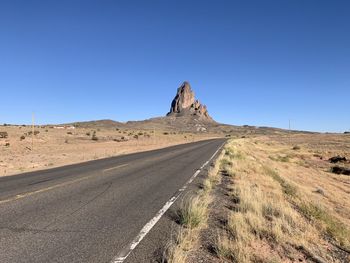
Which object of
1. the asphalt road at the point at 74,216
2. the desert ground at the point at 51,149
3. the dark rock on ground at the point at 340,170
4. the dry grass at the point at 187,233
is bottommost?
the dark rock on ground at the point at 340,170

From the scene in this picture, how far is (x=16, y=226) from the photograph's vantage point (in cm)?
739

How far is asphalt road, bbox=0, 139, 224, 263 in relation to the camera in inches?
235

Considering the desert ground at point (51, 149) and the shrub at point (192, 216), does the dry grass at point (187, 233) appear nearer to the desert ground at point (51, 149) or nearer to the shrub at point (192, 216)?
the shrub at point (192, 216)

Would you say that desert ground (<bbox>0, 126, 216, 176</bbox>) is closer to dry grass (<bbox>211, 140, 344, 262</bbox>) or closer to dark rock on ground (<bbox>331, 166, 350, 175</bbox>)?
dry grass (<bbox>211, 140, 344, 262</bbox>)

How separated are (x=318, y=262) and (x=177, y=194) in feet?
20.9

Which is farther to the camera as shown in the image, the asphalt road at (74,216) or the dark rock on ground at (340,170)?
the dark rock on ground at (340,170)

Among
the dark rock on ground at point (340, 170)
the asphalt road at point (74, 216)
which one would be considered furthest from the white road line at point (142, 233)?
the dark rock on ground at point (340, 170)

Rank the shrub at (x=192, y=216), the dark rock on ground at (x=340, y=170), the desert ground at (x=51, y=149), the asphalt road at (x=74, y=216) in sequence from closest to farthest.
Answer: the asphalt road at (x=74, y=216), the shrub at (x=192, y=216), the desert ground at (x=51, y=149), the dark rock on ground at (x=340, y=170)

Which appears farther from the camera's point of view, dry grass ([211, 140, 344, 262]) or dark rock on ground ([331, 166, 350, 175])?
dark rock on ground ([331, 166, 350, 175])

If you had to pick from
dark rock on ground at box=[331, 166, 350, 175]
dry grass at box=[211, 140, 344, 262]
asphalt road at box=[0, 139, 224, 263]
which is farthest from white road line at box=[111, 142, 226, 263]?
dark rock on ground at box=[331, 166, 350, 175]

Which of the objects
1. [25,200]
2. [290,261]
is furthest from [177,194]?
[290,261]

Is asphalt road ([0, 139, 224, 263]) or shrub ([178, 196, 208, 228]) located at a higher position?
shrub ([178, 196, 208, 228])

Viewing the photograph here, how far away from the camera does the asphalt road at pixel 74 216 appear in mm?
5961

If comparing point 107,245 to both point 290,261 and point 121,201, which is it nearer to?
point 290,261
